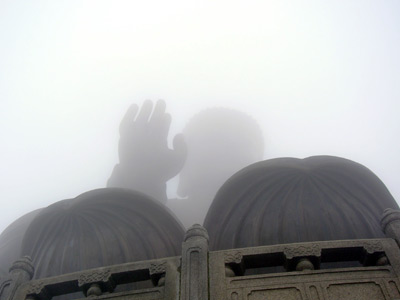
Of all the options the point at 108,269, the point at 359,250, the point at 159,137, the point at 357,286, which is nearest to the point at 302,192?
the point at 359,250

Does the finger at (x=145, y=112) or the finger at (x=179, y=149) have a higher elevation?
the finger at (x=145, y=112)

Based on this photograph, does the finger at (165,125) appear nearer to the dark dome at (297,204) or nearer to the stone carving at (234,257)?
the dark dome at (297,204)

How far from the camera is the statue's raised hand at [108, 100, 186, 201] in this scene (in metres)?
21.8

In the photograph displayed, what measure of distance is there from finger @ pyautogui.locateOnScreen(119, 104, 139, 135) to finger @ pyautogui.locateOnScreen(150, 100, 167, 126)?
0.98 m

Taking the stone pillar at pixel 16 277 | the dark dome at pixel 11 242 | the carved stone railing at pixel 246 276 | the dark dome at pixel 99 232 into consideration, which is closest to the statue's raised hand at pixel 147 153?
the dark dome at pixel 11 242

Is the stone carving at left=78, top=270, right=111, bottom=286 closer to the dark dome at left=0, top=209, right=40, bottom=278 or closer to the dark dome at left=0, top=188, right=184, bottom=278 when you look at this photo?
the dark dome at left=0, top=188, right=184, bottom=278

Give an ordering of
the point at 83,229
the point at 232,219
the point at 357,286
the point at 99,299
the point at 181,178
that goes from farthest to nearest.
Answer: the point at 181,178 < the point at 83,229 < the point at 232,219 < the point at 99,299 < the point at 357,286

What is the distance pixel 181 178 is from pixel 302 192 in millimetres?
20201

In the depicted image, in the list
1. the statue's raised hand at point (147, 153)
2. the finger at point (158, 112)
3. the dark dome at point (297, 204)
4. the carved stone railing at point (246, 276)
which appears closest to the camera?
the carved stone railing at point (246, 276)

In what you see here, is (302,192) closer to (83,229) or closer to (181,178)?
(83,229)

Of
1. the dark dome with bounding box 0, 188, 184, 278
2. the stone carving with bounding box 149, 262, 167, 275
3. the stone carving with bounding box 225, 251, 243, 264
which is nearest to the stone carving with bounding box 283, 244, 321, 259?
the stone carving with bounding box 225, 251, 243, 264

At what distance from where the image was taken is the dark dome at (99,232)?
10.3 m

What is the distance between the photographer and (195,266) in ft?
22.5

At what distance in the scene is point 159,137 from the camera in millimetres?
23141
